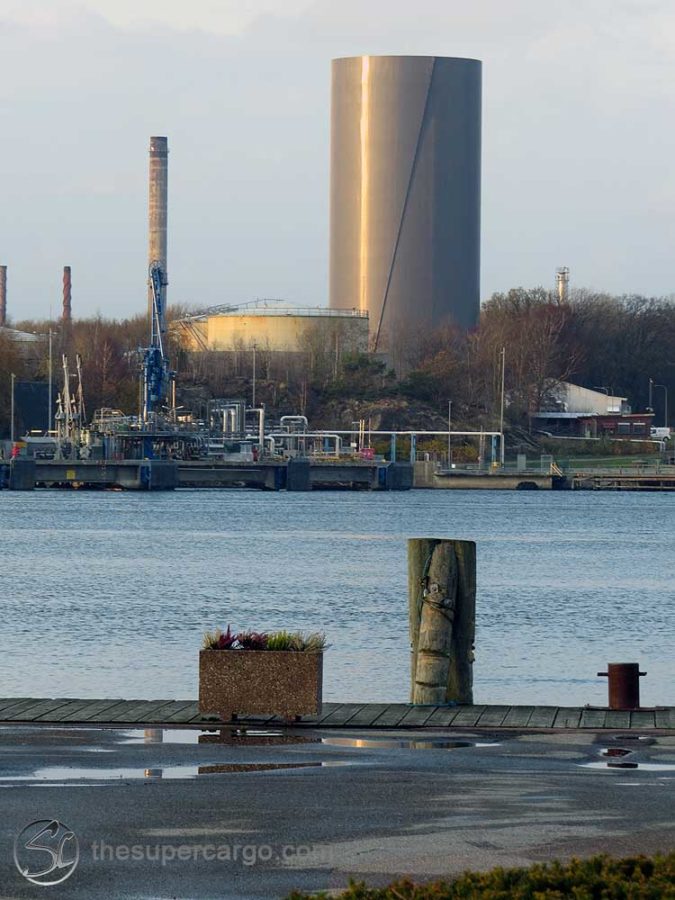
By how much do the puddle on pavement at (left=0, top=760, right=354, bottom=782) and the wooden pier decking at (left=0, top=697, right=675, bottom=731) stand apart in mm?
2256

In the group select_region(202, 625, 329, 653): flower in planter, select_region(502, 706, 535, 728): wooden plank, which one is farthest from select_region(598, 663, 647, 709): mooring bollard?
select_region(202, 625, 329, 653): flower in planter

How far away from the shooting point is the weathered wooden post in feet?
58.6

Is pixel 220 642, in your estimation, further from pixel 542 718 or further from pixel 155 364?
pixel 155 364

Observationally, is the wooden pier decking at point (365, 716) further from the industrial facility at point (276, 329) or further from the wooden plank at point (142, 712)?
the industrial facility at point (276, 329)

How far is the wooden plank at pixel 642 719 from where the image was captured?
650 inches

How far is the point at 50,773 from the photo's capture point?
13.4 metres

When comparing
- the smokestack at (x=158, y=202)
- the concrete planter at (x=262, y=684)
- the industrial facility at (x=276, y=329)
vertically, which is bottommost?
the concrete planter at (x=262, y=684)

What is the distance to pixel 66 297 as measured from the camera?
6732 inches

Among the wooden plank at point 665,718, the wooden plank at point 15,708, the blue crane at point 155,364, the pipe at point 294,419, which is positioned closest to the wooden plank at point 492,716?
the wooden plank at point 665,718

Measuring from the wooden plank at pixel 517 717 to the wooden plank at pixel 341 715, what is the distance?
1.45m

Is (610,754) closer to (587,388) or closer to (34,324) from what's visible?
(587,388)

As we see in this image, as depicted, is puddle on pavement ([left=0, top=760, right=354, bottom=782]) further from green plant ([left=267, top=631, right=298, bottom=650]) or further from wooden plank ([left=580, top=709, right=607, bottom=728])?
wooden plank ([left=580, top=709, right=607, bottom=728])

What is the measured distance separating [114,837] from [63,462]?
13436 cm

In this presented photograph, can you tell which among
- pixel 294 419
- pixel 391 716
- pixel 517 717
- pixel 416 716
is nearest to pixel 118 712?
pixel 391 716
